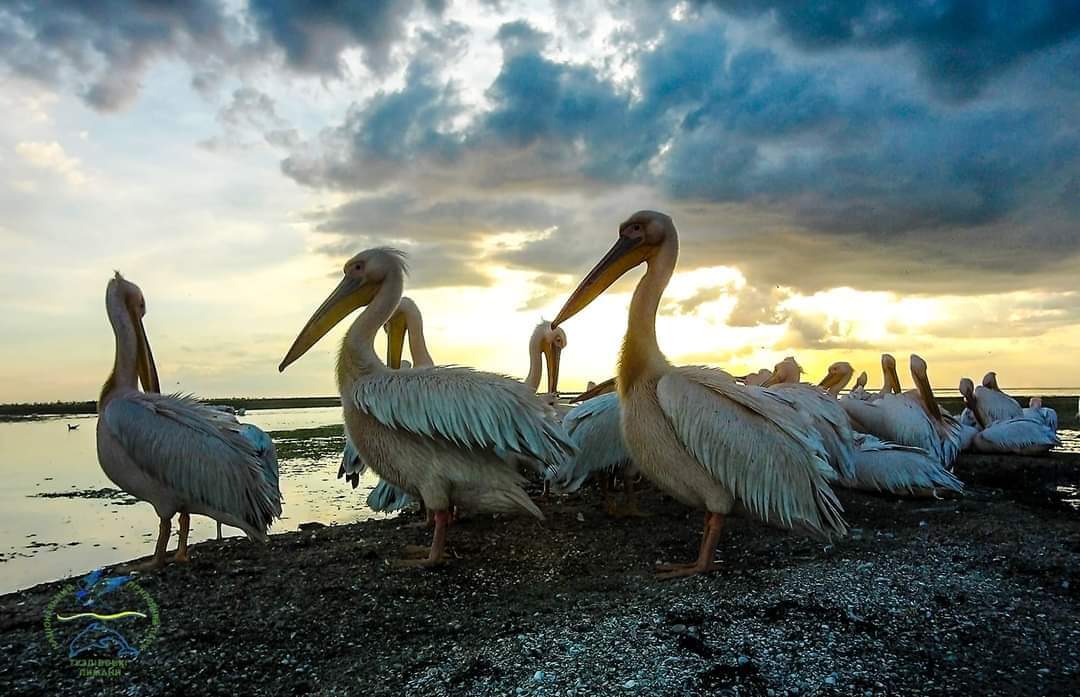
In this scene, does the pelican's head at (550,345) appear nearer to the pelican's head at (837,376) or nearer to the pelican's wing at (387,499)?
the pelican's wing at (387,499)

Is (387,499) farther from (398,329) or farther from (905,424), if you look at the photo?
(905,424)

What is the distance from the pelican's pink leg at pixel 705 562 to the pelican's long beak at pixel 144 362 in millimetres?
4568

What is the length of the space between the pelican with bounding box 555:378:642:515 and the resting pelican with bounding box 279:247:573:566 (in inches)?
62.7

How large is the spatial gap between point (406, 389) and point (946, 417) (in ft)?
33.8

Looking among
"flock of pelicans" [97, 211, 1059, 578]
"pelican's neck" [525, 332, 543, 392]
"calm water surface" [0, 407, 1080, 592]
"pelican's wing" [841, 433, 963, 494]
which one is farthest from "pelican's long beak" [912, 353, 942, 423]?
"flock of pelicans" [97, 211, 1059, 578]

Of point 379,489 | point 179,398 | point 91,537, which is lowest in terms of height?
point 91,537

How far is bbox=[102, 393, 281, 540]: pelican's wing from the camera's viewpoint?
211 inches

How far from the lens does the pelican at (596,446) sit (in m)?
6.74

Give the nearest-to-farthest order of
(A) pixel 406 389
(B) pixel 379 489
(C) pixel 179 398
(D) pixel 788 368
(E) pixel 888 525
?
(A) pixel 406 389, (C) pixel 179 398, (E) pixel 888 525, (B) pixel 379 489, (D) pixel 788 368

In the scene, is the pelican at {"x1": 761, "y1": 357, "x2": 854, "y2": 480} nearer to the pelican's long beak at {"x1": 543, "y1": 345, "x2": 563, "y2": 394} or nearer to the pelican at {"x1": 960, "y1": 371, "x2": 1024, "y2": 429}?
the pelican's long beak at {"x1": 543, "y1": 345, "x2": 563, "y2": 394}

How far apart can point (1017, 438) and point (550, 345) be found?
8.85 m

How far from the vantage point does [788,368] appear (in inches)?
412

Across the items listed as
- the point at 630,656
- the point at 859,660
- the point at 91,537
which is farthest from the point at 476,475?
the point at 91,537

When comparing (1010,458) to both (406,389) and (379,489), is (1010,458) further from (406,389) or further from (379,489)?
(406,389)
